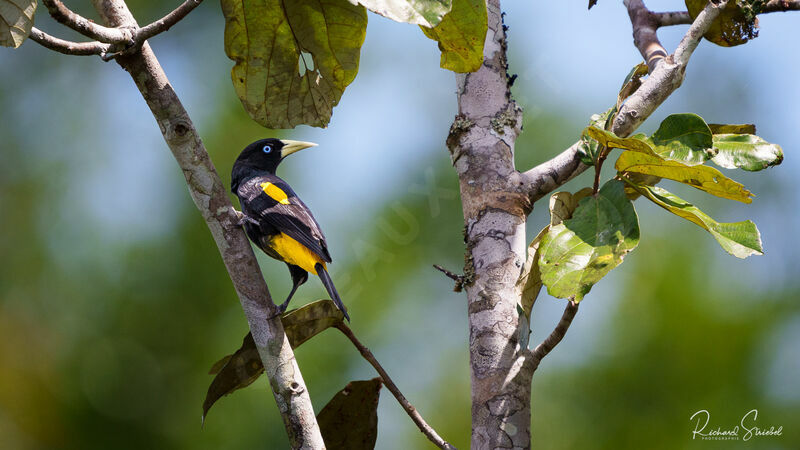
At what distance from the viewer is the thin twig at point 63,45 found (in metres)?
1.57

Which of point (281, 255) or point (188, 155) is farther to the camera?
point (281, 255)

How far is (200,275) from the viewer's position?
17.9 feet

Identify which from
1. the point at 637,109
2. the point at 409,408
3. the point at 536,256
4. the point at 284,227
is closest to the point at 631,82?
the point at 637,109

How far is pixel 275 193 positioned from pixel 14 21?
161 cm

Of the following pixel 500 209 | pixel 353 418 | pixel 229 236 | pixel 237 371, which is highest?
pixel 229 236

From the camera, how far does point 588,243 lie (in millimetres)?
1890

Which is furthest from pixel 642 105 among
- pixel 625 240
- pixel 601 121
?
pixel 625 240

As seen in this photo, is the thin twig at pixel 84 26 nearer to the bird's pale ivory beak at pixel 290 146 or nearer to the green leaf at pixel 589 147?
the green leaf at pixel 589 147

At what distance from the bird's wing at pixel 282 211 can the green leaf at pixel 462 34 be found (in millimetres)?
1216

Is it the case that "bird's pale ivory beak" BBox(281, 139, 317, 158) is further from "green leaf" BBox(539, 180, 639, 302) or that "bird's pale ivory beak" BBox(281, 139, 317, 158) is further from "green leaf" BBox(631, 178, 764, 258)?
"green leaf" BBox(631, 178, 764, 258)

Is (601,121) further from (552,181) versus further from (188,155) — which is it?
(188,155)

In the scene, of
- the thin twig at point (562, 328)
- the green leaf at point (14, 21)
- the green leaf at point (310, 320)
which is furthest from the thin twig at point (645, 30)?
the green leaf at point (14, 21)

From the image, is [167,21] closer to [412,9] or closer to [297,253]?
[412,9]

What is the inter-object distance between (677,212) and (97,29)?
1.58 metres
